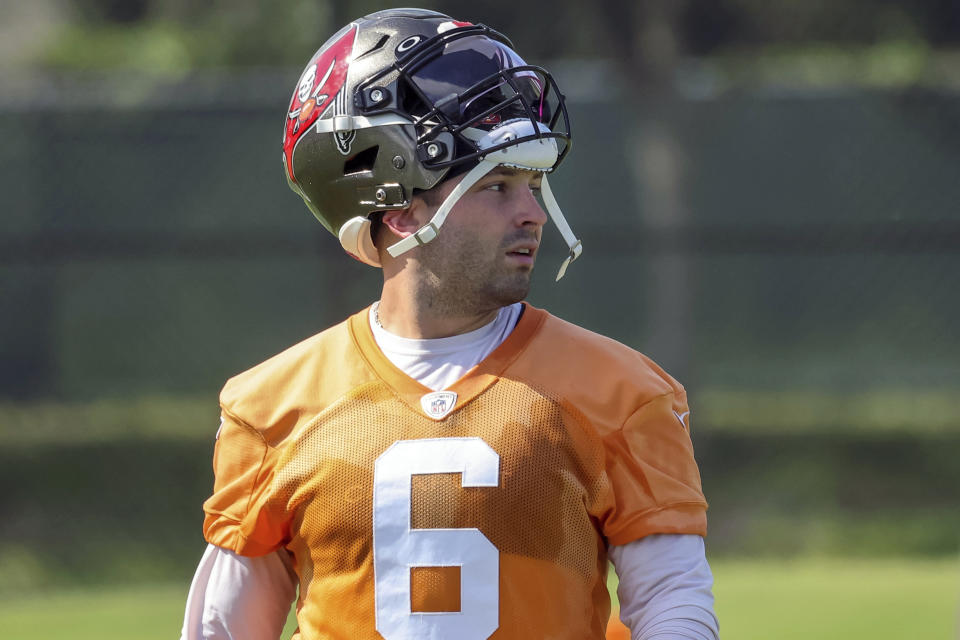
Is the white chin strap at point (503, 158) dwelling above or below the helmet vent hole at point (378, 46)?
below

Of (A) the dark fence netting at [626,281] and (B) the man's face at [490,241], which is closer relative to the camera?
(B) the man's face at [490,241]

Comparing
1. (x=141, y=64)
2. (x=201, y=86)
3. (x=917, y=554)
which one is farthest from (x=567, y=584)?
(x=141, y=64)

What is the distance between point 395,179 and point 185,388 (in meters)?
8.05

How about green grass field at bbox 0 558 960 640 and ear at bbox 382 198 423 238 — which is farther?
green grass field at bbox 0 558 960 640

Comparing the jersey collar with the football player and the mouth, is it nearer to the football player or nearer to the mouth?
the football player

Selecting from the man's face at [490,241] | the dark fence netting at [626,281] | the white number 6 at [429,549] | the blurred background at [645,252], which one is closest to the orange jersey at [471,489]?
the white number 6 at [429,549]

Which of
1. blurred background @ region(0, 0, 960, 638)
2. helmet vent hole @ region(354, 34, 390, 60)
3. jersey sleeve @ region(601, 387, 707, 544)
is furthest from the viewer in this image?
blurred background @ region(0, 0, 960, 638)

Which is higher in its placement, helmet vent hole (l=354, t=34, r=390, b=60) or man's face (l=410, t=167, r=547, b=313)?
helmet vent hole (l=354, t=34, r=390, b=60)

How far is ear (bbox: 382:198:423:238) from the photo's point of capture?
264 cm

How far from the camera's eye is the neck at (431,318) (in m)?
2.61

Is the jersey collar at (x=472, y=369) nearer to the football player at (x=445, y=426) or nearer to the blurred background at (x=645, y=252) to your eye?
the football player at (x=445, y=426)

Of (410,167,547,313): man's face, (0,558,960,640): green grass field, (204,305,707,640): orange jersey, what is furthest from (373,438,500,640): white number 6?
(0,558,960,640): green grass field

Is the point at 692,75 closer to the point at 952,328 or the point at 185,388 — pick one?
the point at 952,328

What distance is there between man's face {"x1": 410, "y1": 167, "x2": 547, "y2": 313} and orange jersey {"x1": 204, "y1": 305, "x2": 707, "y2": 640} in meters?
0.11
